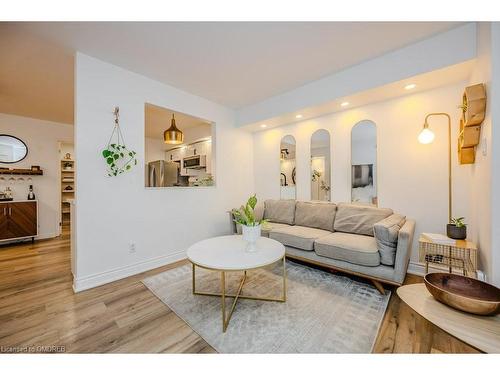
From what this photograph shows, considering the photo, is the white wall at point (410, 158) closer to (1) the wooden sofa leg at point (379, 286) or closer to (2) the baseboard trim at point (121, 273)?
(1) the wooden sofa leg at point (379, 286)

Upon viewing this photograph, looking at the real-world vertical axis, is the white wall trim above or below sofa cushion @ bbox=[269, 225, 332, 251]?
below

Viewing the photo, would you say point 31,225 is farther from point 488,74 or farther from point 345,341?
point 488,74

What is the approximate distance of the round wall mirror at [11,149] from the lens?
395cm

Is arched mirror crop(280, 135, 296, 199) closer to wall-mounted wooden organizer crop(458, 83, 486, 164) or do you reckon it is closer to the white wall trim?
the white wall trim

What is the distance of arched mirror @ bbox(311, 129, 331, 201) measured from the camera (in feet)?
10.8

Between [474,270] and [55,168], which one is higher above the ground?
[55,168]

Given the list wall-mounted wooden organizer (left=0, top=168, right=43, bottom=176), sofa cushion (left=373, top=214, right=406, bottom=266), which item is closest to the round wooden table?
sofa cushion (left=373, top=214, right=406, bottom=266)

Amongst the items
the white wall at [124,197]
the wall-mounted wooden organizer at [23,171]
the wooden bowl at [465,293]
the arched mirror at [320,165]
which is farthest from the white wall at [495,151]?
the wall-mounted wooden organizer at [23,171]

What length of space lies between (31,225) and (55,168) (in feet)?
4.30

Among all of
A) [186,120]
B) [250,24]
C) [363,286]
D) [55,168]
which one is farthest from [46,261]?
[363,286]

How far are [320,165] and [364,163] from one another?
25.9 inches

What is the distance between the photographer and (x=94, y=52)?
2178 millimetres

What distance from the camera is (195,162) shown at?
499 centimetres

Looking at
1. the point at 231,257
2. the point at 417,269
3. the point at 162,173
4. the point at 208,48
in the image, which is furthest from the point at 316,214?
the point at 162,173
